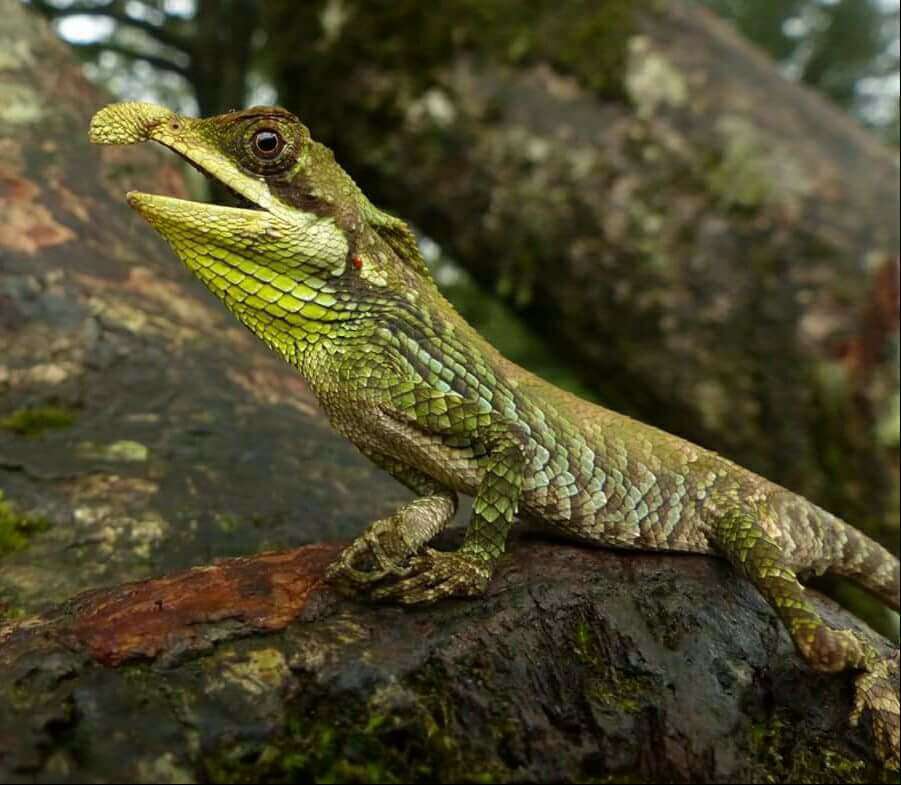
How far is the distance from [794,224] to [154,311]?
4348mm

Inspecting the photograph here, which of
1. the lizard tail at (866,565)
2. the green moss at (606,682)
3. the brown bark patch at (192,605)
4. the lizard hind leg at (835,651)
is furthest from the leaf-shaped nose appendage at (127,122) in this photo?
the lizard tail at (866,565)

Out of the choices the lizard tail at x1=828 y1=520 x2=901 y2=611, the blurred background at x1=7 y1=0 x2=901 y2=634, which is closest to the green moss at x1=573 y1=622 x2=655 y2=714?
the lizard tail at x1=828 y1=520 x2=901 y2=611

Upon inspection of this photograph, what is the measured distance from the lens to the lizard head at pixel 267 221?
2959mm

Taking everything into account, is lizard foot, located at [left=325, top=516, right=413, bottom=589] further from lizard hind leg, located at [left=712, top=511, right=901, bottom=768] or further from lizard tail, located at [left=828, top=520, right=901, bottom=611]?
lizard tail, located at [left=828, top=520, right=901, bottom=611]

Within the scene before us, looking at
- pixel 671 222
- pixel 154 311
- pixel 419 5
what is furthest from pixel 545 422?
pixel 419 5

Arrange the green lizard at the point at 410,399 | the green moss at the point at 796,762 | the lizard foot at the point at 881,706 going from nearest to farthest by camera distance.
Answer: the green moss at the point at 796,762 → the lizard foot at the point at 881,706 → the green lizard at the point at 410,399

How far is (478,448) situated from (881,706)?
4.91ft

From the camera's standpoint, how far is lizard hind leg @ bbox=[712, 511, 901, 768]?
2666mm

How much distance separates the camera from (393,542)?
281 cm

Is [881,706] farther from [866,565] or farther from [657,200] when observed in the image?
[657,200]

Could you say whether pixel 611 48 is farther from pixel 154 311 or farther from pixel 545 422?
pixel 545 422

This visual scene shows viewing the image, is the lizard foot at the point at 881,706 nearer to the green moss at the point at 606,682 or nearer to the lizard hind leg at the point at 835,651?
the lizard hind leg at the point at 835,651

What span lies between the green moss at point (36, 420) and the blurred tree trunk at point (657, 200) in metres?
3.65

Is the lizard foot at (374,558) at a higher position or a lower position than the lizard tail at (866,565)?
lower
